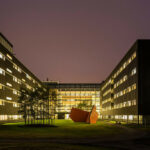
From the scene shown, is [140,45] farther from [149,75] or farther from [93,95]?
[93,95]

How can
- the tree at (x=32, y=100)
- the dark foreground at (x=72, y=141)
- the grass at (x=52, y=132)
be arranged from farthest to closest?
the tree at (x=32, y=100) → the grass at (x=52, y=132) → the dark foreground at (x=72, y=141)

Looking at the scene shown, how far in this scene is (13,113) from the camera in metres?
80.3

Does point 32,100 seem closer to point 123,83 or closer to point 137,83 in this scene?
point 123,83

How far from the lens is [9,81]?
7600 centimetres

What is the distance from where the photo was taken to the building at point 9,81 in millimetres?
69125

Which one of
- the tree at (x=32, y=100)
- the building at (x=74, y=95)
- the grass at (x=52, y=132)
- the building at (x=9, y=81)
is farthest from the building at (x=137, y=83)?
the building at (x=74, y=95)

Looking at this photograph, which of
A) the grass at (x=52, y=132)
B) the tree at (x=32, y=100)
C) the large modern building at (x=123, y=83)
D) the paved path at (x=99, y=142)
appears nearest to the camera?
the paved path at (x=99, y=142)

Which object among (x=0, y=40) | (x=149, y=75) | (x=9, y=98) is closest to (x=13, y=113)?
(x=9, y=98)

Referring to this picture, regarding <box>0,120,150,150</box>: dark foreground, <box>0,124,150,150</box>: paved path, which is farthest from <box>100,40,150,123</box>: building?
<box>0,124,150,150</box>: paved path

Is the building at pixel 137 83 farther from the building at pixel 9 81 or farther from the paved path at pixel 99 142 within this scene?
the paved path at pixel 99 142

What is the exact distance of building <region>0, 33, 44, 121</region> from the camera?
69.1 metres

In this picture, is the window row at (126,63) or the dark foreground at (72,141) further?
the window row at (126,63)

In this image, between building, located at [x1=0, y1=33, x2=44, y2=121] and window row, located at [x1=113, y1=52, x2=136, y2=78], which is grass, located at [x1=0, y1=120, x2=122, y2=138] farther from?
window row, located at [x1=113, y1=52, x2=136, y2=78]

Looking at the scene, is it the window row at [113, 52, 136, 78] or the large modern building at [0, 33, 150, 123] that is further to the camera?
the window row at [113, 52, 136, 78]
